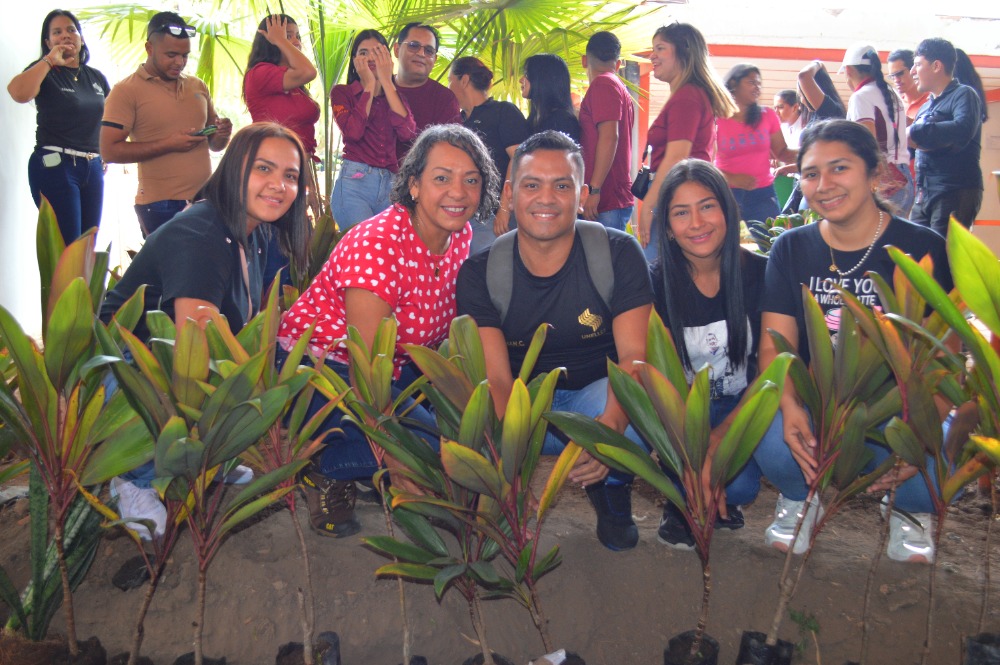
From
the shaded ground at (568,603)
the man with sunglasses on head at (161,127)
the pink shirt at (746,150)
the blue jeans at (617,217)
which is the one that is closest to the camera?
the shaded ground at (568,603)

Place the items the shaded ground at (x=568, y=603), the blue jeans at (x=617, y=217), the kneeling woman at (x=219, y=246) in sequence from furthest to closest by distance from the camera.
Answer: the blue jeans at (x=617, y=217), the kneeling woman at (x=219, y=246), the shaded ground at (x=568, y=603)

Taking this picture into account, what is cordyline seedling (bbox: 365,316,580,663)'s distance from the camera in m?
1.52

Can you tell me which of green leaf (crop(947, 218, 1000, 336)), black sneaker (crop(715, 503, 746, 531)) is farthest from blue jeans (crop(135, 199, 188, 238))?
green leaf (crop(947, 218, 1000, 336))

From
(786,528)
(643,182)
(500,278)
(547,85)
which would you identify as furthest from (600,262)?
(547,85)

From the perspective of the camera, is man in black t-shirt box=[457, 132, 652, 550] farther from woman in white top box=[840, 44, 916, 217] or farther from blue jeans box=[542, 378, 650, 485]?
woman in white top box=[840, 44, 916, 217]

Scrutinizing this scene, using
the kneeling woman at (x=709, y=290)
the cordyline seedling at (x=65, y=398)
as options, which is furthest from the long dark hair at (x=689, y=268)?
the cordyline seedling at (x=65, y=398)

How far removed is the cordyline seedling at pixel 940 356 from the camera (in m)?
1.40

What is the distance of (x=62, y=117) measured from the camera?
3889mm

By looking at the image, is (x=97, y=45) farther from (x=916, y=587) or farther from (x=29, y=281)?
(x=916, y=587)

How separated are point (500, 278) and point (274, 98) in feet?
6.05

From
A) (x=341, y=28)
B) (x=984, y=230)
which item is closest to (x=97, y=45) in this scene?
(x=341, y=28)

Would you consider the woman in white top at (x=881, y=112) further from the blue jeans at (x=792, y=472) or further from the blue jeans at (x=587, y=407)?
the blue jeans at (x=587, y=407)

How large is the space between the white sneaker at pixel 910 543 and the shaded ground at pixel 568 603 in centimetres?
4

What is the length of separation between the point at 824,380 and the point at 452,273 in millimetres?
1173
